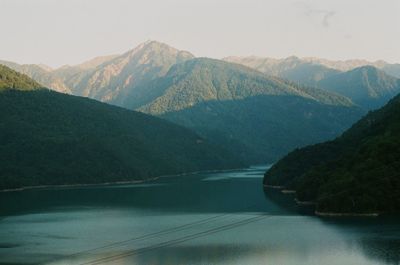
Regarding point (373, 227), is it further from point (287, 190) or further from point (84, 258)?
point (287, 190)

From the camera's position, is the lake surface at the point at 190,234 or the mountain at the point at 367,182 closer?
the lake surface at the point at 190,234

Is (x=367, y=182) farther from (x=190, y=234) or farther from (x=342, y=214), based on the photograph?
(x=190, y=234)

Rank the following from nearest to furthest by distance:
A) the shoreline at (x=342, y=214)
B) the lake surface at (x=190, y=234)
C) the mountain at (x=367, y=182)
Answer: the lake surface at (x=190, y=234), the shoreline at (x=342, y=214), the mountain at (x=367, y=182)

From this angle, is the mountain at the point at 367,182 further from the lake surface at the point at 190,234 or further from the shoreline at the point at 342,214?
the lake surface at the point at 190,234

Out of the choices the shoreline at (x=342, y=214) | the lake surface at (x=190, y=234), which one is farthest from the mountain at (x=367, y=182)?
the lake surface at (x=190, y=234)

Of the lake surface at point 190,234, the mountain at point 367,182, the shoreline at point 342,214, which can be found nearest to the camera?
the lake surface at point 190,234

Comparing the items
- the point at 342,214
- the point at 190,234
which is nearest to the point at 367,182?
the point at 342,214

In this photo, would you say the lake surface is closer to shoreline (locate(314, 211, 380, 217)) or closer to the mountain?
shoreline (locate(314, 211, 380, 217))

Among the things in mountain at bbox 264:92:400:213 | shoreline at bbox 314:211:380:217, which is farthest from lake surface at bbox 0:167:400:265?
mountain at bbox 264:92:400:213

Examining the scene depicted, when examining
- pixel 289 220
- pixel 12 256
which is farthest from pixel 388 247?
pixel 12 256
